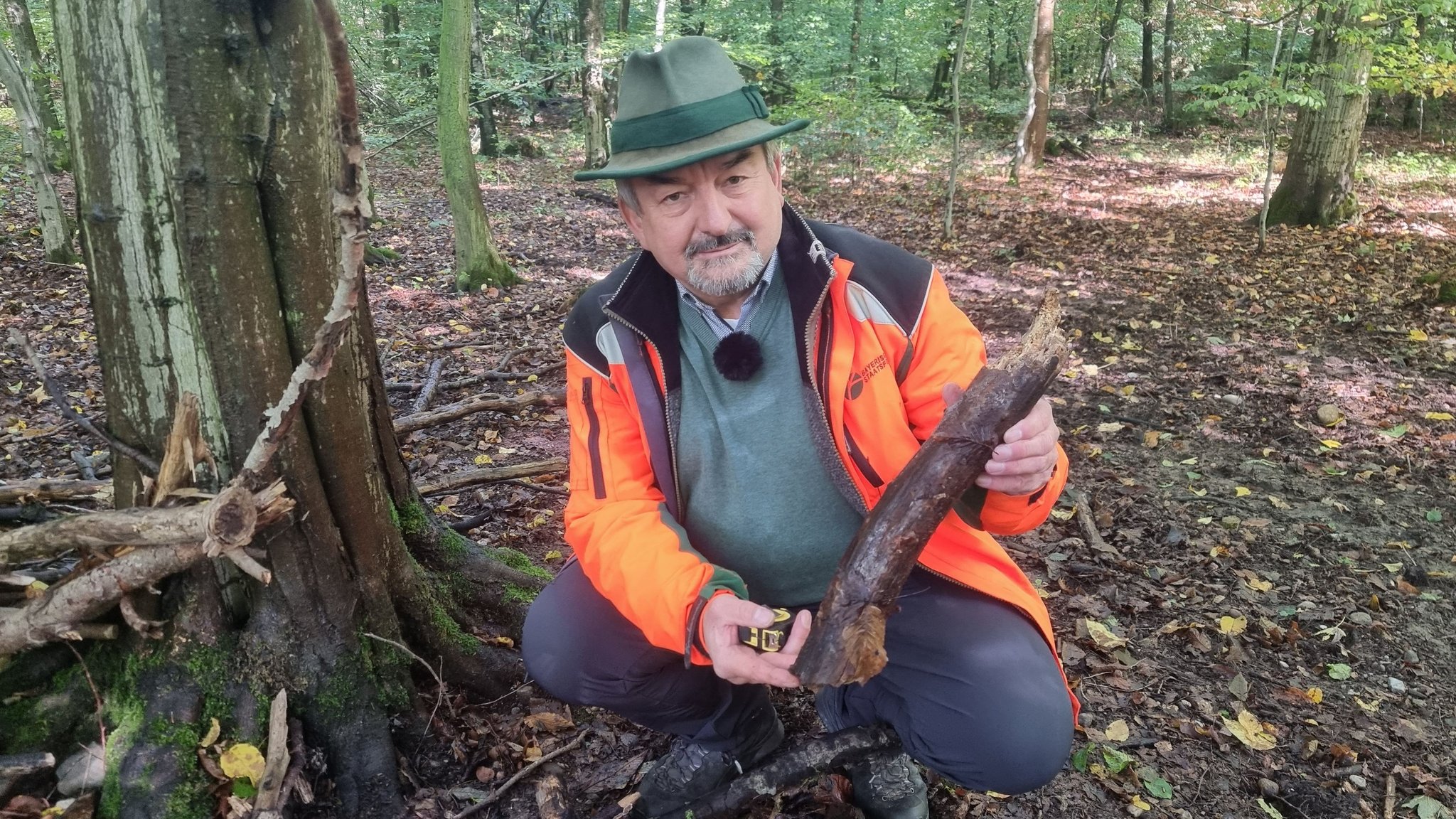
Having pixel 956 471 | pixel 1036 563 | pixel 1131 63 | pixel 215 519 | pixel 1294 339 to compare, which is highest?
pixel 1131 63

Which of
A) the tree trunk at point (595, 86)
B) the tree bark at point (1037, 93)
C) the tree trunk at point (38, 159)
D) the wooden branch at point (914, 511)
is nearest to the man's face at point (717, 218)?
the wooden branch at point (914, 511)

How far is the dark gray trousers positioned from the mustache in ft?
3.31

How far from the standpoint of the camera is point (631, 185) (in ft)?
7.23

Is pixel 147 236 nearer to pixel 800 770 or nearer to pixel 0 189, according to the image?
pixel 800 770

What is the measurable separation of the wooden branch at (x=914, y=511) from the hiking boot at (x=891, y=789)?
0.67 metres

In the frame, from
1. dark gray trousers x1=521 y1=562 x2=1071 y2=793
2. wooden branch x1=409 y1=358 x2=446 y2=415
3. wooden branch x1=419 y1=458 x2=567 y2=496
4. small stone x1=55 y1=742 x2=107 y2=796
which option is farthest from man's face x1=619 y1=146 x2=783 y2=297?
wooden branch x1=409 y1=358 x2=446 y2=415

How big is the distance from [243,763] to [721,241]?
1.90 metres

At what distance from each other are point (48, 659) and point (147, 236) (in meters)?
1.23

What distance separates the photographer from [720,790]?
7.47ft

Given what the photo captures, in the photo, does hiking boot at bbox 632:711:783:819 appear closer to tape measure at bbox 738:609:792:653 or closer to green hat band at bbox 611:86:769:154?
tape measure at bbox 738:609:792:653

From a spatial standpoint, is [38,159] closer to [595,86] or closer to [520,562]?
[520,562]

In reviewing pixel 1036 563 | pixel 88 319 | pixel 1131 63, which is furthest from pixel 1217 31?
pixel 88 319

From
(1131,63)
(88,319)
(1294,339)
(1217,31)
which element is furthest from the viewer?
(1131,63)

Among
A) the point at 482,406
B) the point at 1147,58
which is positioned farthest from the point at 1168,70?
the point at 482,406
